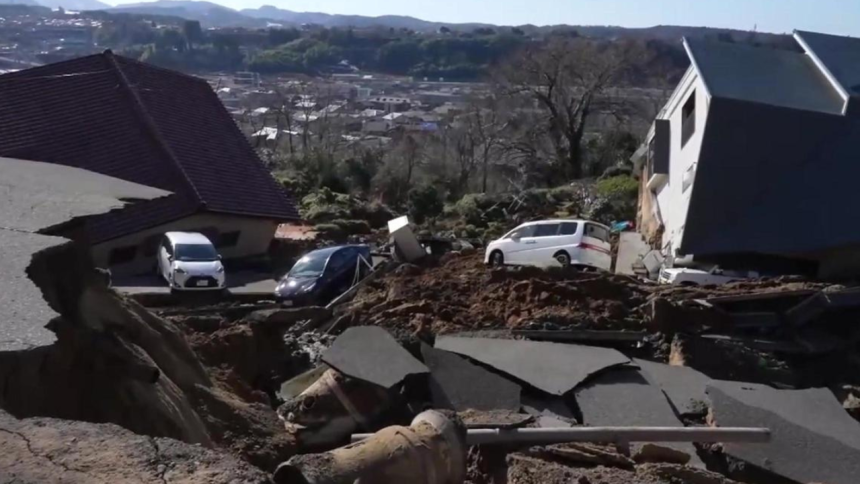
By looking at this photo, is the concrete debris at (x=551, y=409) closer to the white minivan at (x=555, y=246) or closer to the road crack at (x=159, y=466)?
the road crack at (x=159, y=466)

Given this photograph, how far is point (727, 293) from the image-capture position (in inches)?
700

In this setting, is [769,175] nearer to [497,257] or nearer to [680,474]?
[497,257]

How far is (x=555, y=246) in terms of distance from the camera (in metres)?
24.3

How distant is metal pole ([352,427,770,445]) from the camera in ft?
29.0

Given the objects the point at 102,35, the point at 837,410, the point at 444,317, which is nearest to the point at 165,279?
the point at 444,317

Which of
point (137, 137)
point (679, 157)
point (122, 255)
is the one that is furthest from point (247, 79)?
point (679, 157)

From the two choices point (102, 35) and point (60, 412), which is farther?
point (102, 35)

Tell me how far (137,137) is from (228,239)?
437 cm

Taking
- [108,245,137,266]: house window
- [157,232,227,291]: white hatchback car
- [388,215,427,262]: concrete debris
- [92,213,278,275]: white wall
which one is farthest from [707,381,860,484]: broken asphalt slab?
[108,245,137,266]: house window

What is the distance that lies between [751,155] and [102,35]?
134m

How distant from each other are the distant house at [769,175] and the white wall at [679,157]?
0.09 m

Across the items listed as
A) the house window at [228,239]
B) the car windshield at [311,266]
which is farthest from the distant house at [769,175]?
the house window at [228,239]

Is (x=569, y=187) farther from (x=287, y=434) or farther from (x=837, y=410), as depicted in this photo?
(x=287, y=434)

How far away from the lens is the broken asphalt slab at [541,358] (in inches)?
479
